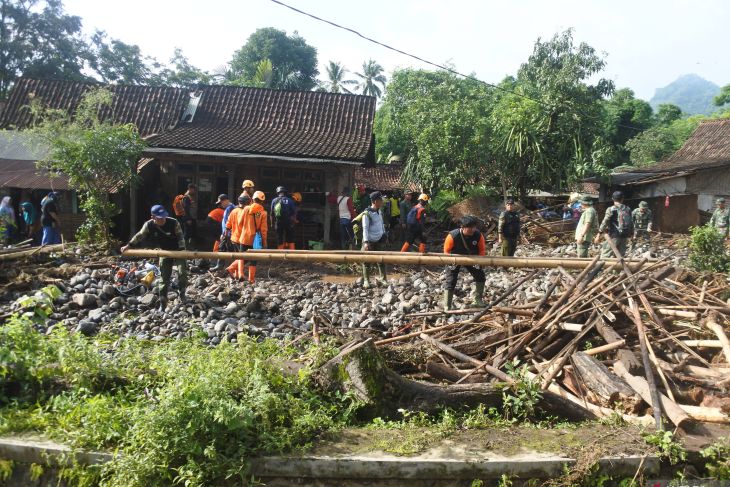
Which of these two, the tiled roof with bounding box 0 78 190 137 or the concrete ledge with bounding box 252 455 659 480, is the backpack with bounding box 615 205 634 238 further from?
the tiled roof with bounding box 0 78 190 137

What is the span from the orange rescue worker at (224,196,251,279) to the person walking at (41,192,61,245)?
545 centimetres

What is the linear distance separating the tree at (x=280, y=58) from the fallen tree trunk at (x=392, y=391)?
128 ft

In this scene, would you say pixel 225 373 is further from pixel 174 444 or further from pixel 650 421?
pixel 650 421

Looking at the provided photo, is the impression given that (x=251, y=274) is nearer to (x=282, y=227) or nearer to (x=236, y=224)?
(x=236, y=224)

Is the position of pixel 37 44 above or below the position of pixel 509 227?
above

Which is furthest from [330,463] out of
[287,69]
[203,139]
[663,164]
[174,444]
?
[287,69]

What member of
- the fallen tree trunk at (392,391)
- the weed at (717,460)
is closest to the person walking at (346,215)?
the fallen tree trunk at (392,391)

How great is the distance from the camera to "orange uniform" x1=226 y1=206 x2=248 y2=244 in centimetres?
1029

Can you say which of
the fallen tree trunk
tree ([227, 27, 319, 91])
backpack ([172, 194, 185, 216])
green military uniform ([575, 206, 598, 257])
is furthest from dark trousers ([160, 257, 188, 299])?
tree ([227, 27, 319, 91])

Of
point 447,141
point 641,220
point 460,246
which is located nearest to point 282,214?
point 460,246

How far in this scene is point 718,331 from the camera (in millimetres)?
5438

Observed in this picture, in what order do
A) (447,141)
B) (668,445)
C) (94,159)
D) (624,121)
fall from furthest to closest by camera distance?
(624,121) < (447,141) < (94,159) < (668,445)

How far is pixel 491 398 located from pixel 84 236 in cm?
1160

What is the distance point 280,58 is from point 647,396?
42511 mm
